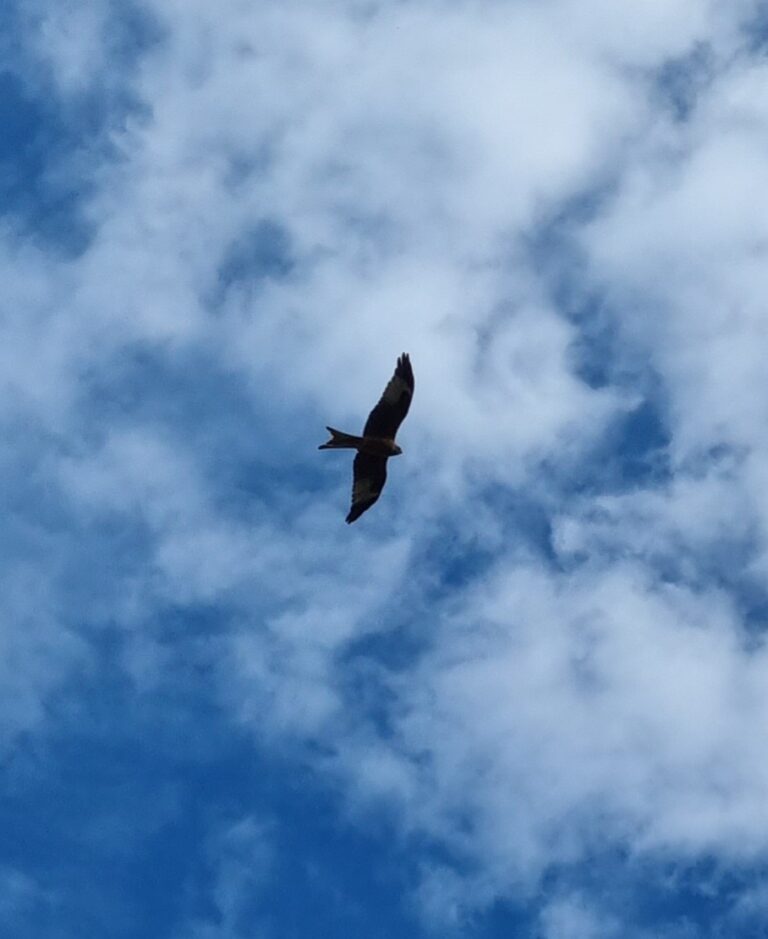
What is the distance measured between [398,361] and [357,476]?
3269 millimetres

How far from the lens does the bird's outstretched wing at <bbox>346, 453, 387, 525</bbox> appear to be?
40781 millimetres

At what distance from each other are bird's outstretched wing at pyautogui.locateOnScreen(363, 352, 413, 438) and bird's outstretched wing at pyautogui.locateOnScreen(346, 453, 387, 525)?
112 cm

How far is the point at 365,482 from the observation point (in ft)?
134

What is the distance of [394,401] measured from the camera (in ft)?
130

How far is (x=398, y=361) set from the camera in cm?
3978

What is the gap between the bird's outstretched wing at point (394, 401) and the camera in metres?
39.7

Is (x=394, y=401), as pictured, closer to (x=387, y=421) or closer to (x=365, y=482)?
(x=387, y=421)

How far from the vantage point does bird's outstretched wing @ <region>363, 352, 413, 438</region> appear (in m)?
39.7

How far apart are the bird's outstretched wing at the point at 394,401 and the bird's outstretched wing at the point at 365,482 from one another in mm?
1123

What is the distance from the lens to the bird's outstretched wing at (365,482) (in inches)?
1606

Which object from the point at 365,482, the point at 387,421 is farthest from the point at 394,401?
the point at 365,482

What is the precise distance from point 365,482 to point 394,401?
2501 millimetres
